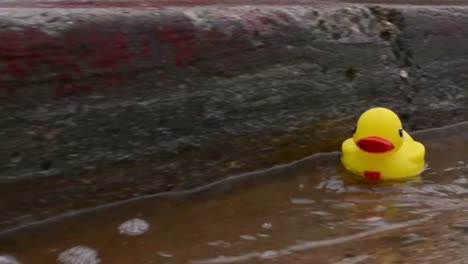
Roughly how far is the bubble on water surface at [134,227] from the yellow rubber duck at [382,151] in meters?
0.97

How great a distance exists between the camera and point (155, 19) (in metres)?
2.47

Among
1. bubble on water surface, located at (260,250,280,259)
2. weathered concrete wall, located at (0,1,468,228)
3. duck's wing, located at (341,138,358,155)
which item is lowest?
bubble on water surface, located at (260,250,280,259)

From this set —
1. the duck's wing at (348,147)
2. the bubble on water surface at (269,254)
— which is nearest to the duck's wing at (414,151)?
the duck's wing at (348,147)

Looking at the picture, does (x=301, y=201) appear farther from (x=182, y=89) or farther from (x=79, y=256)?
(x=79, y=256)

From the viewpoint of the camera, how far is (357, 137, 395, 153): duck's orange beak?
2.78 meters

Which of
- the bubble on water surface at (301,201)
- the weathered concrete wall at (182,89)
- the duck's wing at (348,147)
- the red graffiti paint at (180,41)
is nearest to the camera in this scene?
the weathered concrete wall at (182,89)

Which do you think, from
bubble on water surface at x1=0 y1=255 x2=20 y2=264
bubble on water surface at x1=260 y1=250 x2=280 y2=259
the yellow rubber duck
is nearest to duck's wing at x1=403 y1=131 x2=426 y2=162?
the yellow rubber duck

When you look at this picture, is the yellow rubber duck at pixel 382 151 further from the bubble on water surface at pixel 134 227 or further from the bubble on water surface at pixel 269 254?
the bubble on water surface at pixel 134 227

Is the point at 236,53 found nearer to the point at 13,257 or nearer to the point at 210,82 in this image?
the point at 210,82

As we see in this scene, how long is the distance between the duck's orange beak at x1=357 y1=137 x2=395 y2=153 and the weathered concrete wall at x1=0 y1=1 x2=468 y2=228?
0.27 m

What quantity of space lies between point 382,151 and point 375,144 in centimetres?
5

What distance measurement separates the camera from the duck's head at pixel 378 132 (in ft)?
9.18

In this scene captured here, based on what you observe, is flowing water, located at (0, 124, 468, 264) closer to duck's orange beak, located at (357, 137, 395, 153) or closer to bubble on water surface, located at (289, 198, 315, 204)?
bubble on water surface, located at (289, 198, 315, 204)

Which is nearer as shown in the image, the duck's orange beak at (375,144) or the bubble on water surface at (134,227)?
the bubble on water surface at (134,227)
